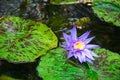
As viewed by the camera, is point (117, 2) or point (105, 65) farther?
point (117, 2)

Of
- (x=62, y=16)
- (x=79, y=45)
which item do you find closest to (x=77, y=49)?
(x=79, y=45)

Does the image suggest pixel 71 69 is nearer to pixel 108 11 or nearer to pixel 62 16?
pixel 108 11

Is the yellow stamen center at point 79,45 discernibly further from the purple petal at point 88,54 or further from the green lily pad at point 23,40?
the green lily pad at point 23,40

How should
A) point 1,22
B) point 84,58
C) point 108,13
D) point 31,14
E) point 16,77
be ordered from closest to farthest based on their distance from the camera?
1. point 84,58
2. point 16,77
3. point 1,22
4. point 108,13
5. point 31,14

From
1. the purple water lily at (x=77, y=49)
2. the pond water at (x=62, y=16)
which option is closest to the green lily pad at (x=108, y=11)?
the pond water at (x=62, y=16)

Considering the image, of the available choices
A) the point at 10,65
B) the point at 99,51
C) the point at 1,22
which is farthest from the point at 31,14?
the point at 99,51

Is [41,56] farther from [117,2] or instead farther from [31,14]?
[117,2]
